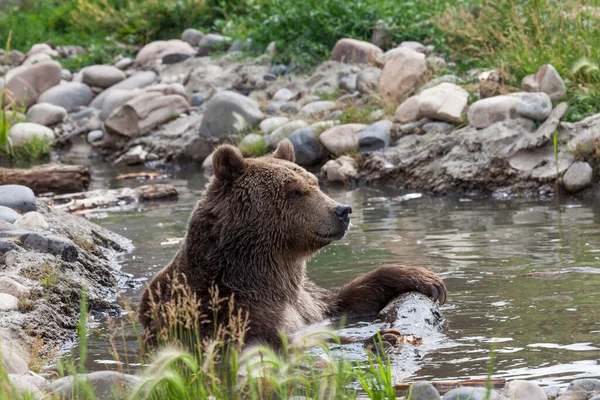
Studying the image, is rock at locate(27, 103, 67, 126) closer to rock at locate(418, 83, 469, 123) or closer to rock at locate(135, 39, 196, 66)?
rock at locate(135, 39, 196, 66)

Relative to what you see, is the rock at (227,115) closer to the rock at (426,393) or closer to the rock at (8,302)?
the rock at (8,302)

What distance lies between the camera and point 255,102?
53.9 feet

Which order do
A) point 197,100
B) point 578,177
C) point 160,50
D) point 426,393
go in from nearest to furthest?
1. point 426,393
2. point 578,177
3. point 197,100
4. point 160,50

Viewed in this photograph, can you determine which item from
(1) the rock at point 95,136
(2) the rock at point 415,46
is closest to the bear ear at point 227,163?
(2) the rock at point 415,46

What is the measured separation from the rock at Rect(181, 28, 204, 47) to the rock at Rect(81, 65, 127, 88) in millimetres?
1724

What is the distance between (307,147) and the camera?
13.9m

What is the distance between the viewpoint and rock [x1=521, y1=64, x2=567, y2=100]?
1216 cm

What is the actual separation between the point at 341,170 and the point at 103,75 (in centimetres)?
880

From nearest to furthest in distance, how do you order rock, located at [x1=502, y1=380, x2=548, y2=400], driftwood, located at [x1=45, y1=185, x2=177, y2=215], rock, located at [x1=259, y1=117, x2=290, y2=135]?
rock, located at [x1=502, y1=380, x2=548, y2=400]
driftwood, located at [x1=45, y1=185, x2=177, y2=215]
rock, located at [x1=259, y1=117, x2=290, y2=135]

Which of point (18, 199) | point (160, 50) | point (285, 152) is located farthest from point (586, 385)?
point (160, 50)

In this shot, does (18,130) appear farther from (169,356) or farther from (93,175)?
(169,356)

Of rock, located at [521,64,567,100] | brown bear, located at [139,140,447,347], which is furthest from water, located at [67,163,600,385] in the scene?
rock, located at [521,64,567,100]

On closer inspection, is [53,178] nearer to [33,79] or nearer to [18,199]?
[18,199]

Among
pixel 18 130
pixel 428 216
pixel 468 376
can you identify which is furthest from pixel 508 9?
pixel 468 376
